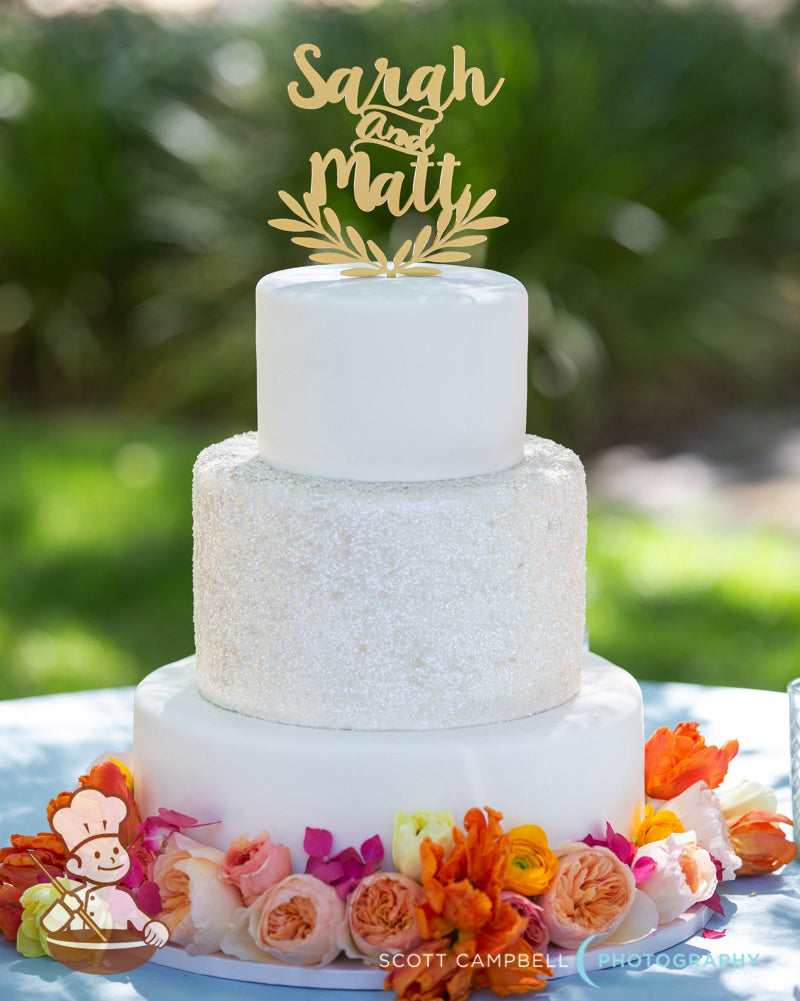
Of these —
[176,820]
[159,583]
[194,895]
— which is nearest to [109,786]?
[176,820]

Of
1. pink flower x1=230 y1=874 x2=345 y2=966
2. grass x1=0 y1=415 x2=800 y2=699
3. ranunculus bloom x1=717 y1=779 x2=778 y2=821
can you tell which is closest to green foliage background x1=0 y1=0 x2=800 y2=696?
grass x1=0 y1=415 x2=800 y2=699

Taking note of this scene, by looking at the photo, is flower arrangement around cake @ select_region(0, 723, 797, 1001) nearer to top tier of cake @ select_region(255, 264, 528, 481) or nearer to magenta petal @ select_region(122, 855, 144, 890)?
magenta petal @ select_region(122, 855, 144, 890)

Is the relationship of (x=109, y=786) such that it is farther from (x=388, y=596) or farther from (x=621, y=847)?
(x=621, y=847)

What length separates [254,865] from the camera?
2264 mm

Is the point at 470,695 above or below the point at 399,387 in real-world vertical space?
below

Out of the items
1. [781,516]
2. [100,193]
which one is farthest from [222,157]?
[781,516]

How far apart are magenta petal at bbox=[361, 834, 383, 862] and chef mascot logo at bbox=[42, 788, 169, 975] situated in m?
0.36

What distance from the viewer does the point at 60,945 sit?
2295mm

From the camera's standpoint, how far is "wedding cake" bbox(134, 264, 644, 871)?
7.51ft

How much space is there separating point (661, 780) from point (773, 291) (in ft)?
17.0

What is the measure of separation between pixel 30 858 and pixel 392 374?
1039mm

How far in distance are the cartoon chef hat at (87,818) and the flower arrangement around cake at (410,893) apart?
0.09 feet

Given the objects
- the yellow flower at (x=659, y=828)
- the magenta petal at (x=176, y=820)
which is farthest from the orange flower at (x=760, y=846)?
the magenta petal at (x=176, y=820)

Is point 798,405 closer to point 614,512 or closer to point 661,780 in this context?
point 614,512
